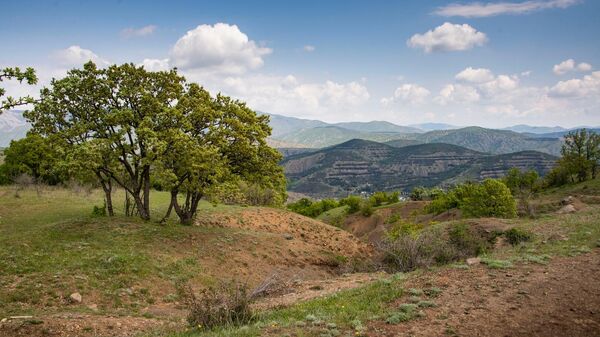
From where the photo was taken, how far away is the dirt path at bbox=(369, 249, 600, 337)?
10945 millimetres

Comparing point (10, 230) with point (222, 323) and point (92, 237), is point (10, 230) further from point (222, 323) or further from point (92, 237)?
point (222, 323)

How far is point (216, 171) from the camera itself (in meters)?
27.0

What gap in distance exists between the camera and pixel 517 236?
2841cm

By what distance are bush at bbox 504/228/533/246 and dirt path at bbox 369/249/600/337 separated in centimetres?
1037

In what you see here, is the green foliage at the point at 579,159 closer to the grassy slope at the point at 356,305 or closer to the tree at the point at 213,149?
the grassy slope at the point at 356,305

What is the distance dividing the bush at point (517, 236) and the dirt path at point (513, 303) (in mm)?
10366

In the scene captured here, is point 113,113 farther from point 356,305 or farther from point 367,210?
point 367,210

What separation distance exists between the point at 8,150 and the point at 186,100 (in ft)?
185

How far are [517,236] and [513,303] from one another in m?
18.2

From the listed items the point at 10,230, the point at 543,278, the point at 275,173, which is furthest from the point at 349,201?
the point at 543,278

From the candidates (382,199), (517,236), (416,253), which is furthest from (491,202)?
(382,199)

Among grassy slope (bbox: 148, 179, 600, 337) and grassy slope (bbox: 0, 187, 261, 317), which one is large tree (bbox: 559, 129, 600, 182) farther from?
grassy slope (bbox: 0, 187, 261, 317)

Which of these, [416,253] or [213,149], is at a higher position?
[213,149]

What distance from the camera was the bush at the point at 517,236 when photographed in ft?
89.6
